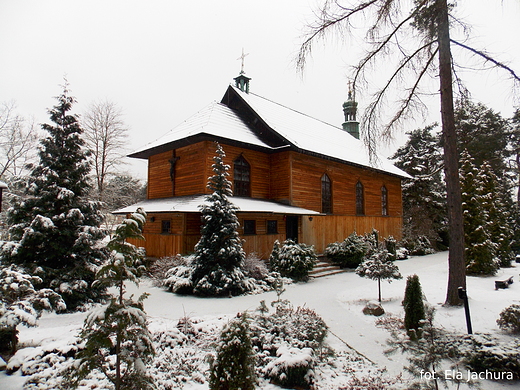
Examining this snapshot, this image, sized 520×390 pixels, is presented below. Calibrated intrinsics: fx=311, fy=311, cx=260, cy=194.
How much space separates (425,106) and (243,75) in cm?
1465

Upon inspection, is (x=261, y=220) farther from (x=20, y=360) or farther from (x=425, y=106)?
(x=20, y=360)

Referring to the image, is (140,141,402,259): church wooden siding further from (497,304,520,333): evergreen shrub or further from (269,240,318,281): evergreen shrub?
(497,304,520,333): evergreen shrub

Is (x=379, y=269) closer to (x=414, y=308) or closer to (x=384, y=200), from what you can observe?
(x=414, y=308)

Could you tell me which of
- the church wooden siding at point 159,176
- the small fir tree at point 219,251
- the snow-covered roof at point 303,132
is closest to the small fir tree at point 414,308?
the small fir tree at point 219,251

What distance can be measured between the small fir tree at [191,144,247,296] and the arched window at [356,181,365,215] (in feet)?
44.2

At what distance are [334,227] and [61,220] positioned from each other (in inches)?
582

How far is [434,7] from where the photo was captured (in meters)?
7.20

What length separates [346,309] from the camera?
8930mm

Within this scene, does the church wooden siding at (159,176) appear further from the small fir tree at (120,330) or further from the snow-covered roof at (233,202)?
the small fir tree at (120,330)

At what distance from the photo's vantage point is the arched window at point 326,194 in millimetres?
18997

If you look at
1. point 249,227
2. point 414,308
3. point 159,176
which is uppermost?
point 159,176

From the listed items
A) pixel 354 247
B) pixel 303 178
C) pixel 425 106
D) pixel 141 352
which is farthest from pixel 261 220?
pixel 141 352

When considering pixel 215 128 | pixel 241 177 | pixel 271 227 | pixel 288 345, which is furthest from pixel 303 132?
pixel 288 345

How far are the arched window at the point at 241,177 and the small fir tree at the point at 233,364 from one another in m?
11.8
